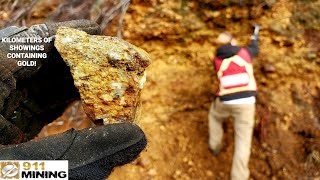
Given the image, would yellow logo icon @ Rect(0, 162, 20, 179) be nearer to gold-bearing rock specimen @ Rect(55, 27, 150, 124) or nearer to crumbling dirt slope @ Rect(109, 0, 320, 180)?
gold-bearing rock specimen @ Rect(55, 27, 150, 124)

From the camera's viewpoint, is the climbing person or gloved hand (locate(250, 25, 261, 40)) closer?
the climbing person

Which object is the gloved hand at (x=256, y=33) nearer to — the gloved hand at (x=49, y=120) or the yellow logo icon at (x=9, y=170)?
the gloved hand at (x=49, y=120)

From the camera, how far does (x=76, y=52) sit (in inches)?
54.6

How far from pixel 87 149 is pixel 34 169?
182mm

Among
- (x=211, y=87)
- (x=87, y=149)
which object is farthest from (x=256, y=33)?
(x=87, y=149)

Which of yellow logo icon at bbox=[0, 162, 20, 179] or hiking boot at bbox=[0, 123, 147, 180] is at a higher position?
hiking boot at bbox=[0, 123, 147, 180]

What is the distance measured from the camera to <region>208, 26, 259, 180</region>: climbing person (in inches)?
111

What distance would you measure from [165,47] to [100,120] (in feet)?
6.34

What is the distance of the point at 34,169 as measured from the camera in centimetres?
125

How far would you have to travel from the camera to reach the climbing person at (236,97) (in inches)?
111

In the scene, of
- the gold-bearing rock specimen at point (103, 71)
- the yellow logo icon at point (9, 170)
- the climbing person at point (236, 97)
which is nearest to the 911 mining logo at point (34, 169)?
the yellow logo icon at point (9, 170)

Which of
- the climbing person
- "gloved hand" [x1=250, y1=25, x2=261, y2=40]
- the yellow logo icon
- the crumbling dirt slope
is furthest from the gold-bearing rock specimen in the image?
"gloved hand" [x1=250, y1=25, x2=261, y2=40]

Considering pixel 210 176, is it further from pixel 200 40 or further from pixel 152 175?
pixel 200 40

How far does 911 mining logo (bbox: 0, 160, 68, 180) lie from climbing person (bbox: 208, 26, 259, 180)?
1825 mm
